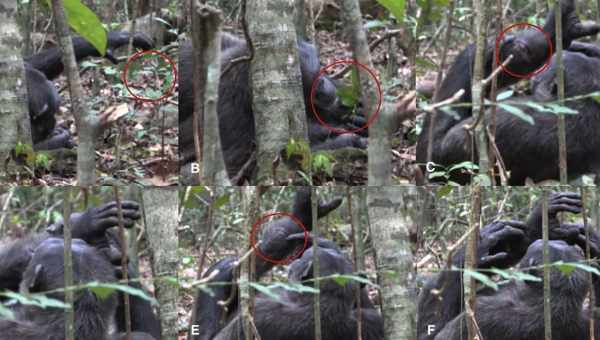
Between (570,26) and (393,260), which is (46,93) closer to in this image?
(393,260)

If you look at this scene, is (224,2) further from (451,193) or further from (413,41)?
(451,193)

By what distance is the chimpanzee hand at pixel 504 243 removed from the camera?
534cm

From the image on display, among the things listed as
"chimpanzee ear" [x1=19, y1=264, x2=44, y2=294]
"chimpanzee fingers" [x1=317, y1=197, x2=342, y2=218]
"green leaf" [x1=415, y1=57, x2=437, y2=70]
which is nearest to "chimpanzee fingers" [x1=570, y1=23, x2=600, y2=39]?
"green leaf" [x1=415, y1=57, x2=437, y2=70]

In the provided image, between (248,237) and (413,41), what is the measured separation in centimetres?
152

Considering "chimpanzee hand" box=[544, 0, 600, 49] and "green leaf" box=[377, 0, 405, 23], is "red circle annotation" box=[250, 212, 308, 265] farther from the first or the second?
"chimpanzee hand" box=[544, 0, 600, 49]

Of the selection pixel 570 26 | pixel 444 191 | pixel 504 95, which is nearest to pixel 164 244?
pixel 444 191

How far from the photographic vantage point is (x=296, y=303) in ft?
16.9

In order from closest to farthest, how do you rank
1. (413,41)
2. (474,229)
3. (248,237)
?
(474,229), (248,237), (413,41)

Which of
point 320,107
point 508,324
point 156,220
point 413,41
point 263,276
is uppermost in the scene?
point 413,41

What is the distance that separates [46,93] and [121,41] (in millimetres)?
529

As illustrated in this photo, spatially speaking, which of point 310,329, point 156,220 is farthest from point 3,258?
point 310,329

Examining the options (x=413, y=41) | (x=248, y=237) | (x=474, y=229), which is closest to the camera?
(x=474, y=229)

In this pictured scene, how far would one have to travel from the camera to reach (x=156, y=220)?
495 cm

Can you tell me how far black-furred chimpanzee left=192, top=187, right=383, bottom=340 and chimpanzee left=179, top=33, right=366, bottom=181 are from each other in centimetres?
37
